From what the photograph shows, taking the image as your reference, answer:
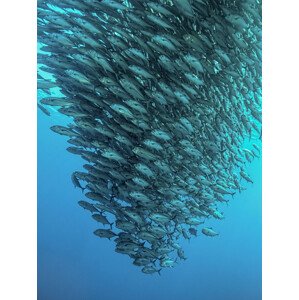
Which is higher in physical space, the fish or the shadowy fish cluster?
the shadowy fish cluster

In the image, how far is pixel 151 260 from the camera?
12.7 feet

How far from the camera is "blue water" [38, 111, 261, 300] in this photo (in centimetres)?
368

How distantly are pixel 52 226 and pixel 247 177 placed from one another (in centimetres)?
141

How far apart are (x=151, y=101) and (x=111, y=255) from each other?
1088 millimetres

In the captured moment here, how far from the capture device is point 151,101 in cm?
365

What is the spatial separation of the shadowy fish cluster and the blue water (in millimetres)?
91

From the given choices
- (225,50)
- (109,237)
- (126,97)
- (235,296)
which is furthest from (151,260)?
(225,50)

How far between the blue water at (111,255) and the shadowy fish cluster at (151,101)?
9cm
